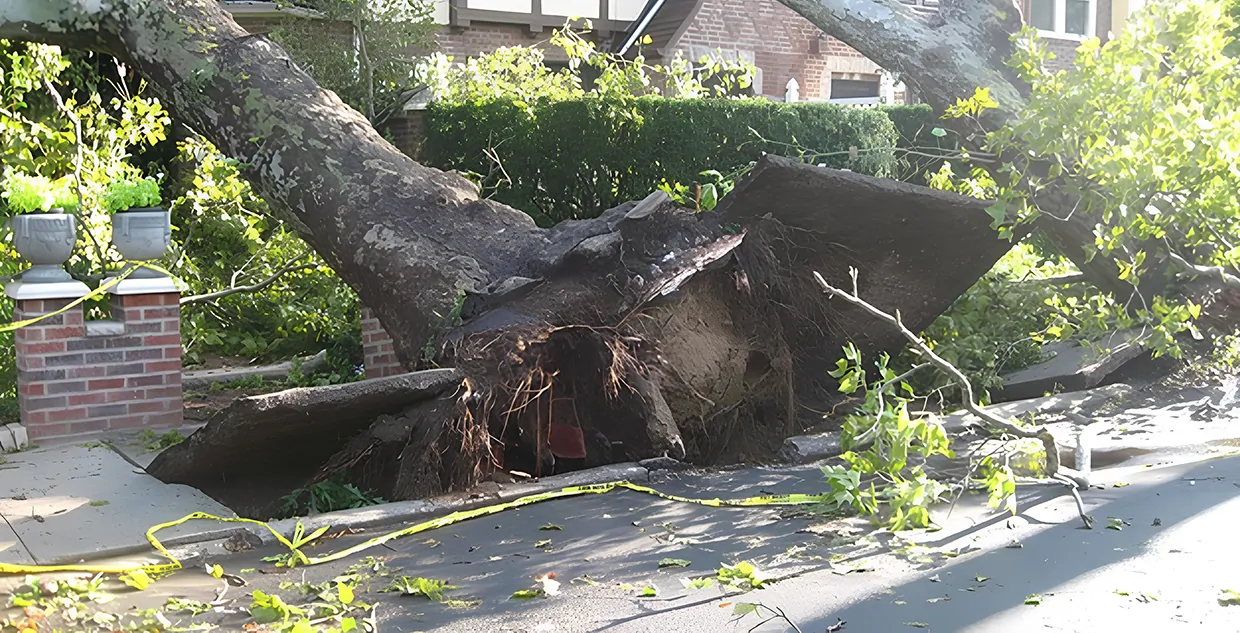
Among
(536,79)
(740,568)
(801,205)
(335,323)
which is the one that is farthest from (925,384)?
(536,79)

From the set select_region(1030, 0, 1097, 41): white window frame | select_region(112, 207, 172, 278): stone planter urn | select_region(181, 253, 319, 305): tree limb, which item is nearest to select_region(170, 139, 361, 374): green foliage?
select_region(181, 253, 319, 305): tree limb

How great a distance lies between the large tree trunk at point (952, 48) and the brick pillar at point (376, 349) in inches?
142

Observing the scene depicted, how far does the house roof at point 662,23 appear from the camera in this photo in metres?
18.1

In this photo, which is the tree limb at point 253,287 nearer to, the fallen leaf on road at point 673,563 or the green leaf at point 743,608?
the fallen leaf on road at point 673,563

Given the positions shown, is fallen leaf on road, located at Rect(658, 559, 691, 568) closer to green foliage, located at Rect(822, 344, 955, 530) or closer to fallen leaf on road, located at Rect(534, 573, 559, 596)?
fallen leaf on road, located at Rect(534, 573, 559, 596)

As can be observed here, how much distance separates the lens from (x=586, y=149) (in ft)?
33.0

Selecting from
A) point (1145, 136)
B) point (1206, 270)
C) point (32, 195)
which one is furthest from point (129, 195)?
point (1206, 270)

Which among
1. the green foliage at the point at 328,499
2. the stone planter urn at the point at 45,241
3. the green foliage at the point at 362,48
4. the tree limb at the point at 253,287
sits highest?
the green foliage at the point at 362,48

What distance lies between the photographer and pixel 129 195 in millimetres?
6090

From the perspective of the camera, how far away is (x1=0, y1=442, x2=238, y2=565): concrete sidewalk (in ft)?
13.4

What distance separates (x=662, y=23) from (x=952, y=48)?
450 inches

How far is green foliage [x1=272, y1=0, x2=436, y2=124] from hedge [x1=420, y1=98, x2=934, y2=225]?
3.41 m

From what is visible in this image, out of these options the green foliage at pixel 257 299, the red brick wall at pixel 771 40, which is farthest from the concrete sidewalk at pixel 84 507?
the red brick wall at pixel 771 40

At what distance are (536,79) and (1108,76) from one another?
6.65 m
